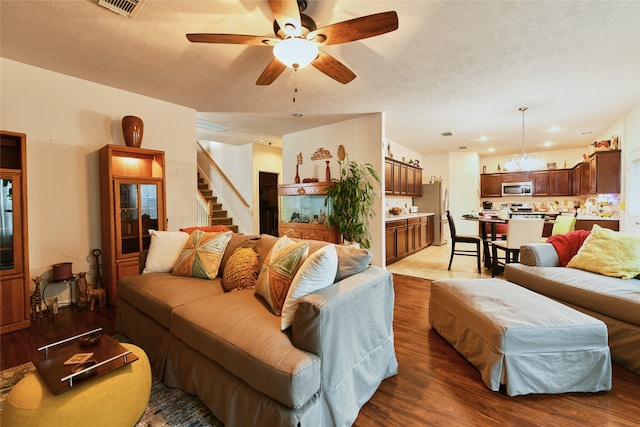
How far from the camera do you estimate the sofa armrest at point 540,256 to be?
2855 millimetres

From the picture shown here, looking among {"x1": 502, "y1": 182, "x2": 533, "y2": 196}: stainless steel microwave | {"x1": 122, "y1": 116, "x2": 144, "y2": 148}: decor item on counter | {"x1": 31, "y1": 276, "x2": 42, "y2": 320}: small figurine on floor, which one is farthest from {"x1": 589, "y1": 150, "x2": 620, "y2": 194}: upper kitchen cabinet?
{"x1": 31, "y1": 276, "x2": 42, "y2": 320}: small figurine on floor

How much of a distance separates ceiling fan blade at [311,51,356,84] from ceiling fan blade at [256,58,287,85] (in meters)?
0.29

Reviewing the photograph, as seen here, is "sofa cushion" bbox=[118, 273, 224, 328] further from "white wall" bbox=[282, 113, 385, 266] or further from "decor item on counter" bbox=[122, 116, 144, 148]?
"white wall" bbox=[282, 113, 385, 266]

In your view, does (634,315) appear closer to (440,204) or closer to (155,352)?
(155,352)

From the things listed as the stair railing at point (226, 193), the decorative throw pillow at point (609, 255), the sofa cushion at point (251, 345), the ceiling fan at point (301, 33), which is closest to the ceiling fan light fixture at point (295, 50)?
the ceiling fan at point (301, 33)

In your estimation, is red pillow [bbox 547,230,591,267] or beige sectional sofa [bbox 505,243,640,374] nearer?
beige sectional sofa [bbox 505,243,640,374]

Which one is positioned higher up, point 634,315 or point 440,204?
point 440,204

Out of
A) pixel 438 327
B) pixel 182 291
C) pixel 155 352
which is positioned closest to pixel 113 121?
pixel 182 291

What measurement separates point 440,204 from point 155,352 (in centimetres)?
718

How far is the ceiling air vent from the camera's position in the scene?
6.67 feet

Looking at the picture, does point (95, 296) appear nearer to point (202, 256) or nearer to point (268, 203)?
point (202, 256)

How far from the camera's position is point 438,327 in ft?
8.10

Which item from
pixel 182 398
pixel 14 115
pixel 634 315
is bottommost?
pixel 182 398

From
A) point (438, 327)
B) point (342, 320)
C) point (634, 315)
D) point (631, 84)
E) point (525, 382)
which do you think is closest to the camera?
point (342, 320)
